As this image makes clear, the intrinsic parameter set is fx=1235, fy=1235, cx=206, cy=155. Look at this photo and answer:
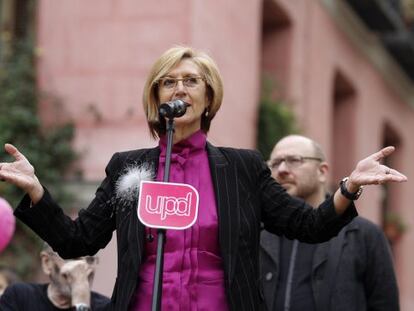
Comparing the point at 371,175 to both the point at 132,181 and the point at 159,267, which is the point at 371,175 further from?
the point at 132,181

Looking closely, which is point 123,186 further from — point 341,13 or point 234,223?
point 341,13

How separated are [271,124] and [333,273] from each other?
7221 millimetres

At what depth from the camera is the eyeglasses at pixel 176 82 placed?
4902mm

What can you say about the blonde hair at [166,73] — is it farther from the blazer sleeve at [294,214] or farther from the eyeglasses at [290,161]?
the eyeglasses at [290,161]

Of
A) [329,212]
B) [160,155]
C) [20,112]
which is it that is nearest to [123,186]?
[160,155]

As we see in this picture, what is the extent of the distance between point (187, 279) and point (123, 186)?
0.52 m

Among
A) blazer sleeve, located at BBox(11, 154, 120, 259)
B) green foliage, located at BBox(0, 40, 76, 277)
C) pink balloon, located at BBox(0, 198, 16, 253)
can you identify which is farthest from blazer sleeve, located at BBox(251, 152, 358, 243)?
green foliage, located at BBox(0, 40, 76, 277)

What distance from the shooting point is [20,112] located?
11.5 m

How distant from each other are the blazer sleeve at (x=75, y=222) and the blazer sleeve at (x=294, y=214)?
59 centimetres

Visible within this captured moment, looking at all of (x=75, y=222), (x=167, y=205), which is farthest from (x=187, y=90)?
(x=75, y=222)

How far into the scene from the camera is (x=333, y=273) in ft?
21.3

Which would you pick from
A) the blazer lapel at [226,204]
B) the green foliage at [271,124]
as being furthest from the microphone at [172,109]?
the green foliage at [271,124]

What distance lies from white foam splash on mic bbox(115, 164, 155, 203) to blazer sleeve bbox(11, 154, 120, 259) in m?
0.06

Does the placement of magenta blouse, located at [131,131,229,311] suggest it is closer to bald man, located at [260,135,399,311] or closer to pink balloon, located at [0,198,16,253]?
bald man, located at [260,135,399,311]
